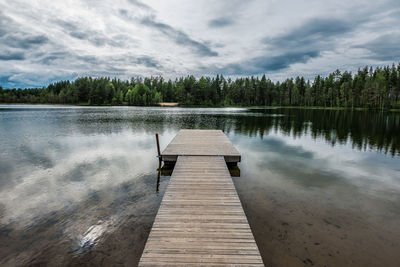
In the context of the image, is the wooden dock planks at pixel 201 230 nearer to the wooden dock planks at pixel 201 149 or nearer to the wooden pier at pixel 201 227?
the wooden pier at pixel 201 227

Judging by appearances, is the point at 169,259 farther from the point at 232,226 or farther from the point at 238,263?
the point at 232,226

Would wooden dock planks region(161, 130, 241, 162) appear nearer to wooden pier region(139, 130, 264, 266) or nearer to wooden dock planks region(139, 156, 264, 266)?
wooden pier region(139, 130, 264, 266)

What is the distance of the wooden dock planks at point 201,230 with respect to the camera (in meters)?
3.75

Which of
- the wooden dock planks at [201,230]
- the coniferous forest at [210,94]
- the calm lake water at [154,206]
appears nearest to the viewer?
the wooden dock planks at [201,230]

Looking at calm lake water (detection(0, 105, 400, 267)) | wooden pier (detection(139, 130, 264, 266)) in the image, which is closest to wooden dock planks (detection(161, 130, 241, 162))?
calm lake water (detection(0, 105, 400, 267))

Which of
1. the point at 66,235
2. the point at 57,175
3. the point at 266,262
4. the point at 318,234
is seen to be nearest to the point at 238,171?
the point at 318,234

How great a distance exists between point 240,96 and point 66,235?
373ft

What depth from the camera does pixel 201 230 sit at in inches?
181

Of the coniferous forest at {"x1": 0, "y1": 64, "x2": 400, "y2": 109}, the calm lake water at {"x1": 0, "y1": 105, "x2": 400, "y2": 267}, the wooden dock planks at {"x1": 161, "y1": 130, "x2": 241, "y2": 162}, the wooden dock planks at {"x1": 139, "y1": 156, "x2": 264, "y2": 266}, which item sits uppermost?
the coniferous forest at {"x1": 0, "y1": 64, "x2": 400, "y2": 109}

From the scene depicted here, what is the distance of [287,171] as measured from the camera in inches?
449

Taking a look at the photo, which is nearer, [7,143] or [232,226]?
[232,226]

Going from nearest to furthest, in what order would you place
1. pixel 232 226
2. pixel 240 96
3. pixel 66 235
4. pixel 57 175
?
pixel 232 226 → pixel 66 235 → pixel 57 175 → pixel 240 96

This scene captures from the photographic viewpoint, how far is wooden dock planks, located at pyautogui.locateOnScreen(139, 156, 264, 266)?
3754mm

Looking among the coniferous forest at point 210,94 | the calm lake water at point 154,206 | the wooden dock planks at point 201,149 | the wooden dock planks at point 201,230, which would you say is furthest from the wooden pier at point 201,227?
the coniferous forest at point 210,94
